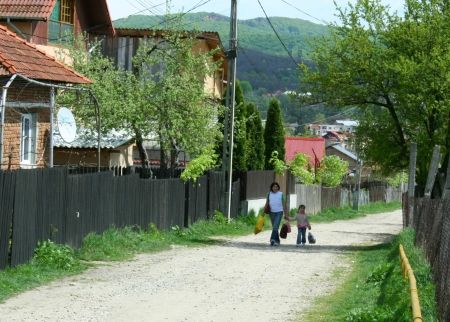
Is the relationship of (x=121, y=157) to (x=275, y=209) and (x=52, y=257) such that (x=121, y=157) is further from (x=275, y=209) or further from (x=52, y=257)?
(x=52, y=257)

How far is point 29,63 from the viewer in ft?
75.7

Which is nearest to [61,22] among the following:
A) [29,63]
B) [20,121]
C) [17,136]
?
[20,121]

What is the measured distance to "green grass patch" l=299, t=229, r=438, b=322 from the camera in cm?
1213

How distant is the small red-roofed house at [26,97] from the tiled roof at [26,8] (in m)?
10.2

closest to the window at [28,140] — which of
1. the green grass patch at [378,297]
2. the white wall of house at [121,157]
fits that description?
the green grass patch at [378,297]

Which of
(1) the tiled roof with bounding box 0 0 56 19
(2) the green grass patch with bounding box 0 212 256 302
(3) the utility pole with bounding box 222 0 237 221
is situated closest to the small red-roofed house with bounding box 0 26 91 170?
(2) the green grass patch with bounding box 0 212 256 302

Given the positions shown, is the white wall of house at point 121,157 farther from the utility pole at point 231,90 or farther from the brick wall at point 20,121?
the brick wall at point 20,121

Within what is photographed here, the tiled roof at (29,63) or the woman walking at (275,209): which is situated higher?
the tiled roof at (29,63)

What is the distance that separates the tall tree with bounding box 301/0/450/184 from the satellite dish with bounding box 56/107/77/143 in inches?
322

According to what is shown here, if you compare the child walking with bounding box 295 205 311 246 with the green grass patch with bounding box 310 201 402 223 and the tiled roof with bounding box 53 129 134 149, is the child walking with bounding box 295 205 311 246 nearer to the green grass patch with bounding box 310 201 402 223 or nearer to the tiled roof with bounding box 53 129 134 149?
the tiled roof with bounding box 53 129 134 149

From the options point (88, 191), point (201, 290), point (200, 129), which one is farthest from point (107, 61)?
point (201, 290)

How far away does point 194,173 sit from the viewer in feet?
100

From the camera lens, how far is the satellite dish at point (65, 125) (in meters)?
22.8

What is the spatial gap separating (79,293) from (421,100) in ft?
49.4
